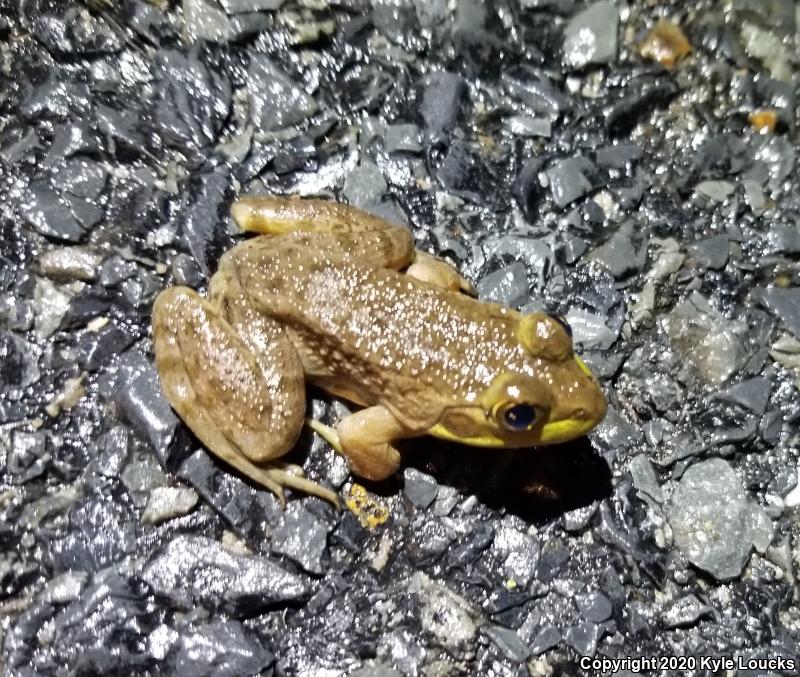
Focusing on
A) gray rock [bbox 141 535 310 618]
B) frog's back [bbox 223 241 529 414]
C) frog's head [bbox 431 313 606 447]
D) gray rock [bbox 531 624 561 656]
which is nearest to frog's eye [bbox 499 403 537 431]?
frog's head [bbox 431 313 606 447]

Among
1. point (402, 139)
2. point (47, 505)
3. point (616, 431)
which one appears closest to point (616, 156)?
A: point (402, 139)

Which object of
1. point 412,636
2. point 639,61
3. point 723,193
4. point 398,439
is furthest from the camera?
point 639,61

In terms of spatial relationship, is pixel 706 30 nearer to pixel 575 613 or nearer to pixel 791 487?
pixel 791 487

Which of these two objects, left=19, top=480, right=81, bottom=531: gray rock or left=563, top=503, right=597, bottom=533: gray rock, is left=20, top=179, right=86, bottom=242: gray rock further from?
left=563, top=503, right=597, bottom=533: gray rock

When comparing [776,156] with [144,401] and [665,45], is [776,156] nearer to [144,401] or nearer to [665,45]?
[665,45]

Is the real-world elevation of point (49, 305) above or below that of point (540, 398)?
above

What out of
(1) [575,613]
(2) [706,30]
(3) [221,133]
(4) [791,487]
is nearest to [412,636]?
(1) [575,613]
